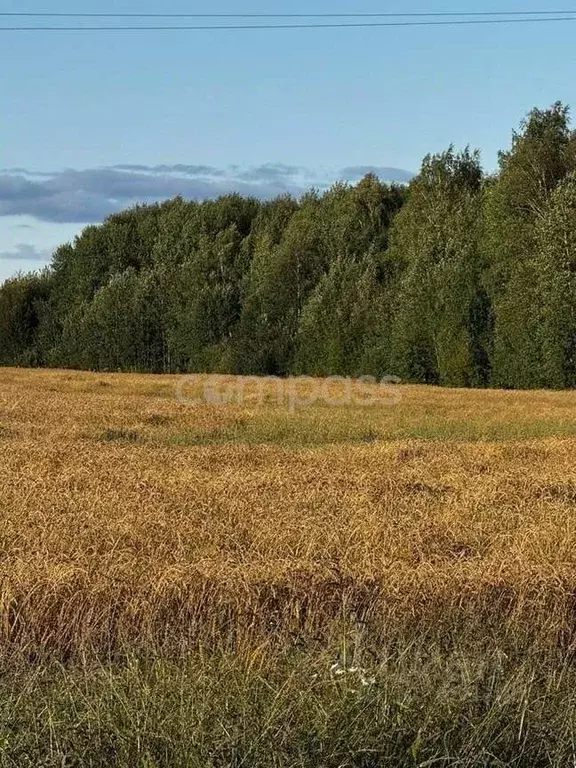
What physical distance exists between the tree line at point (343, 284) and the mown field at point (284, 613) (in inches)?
1416

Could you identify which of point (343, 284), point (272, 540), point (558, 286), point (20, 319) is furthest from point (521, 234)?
point (20, 319)

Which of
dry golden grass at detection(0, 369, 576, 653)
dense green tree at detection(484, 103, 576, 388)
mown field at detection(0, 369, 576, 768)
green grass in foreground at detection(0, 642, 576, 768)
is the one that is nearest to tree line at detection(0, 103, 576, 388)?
dense green tree at detection(484, 103, 576, 388)

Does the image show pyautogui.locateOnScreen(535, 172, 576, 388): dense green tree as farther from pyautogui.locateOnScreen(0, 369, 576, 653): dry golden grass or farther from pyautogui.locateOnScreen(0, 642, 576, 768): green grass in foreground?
pyautogui.locateOnScreen(0, 642, 576, 768): green grass in foreground

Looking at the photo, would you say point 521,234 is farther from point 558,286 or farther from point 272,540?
point 272,540

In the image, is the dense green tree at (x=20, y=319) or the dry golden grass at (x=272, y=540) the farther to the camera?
the dense green tree at (x=20, y=319)

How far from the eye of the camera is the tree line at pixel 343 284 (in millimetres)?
50812

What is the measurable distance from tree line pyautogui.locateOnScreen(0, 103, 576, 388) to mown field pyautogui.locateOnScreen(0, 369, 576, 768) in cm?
3597

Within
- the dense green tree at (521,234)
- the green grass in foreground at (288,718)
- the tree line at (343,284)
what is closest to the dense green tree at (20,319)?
the tree line at (343,284)

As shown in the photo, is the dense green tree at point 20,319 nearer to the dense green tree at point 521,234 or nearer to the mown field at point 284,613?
the dense green tree at point 521,234

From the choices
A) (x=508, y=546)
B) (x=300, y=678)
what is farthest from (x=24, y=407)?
(x=300, y=678)

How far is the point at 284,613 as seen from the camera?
757 cm

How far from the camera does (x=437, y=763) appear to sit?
502 centimetres

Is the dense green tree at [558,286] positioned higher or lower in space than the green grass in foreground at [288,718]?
higher

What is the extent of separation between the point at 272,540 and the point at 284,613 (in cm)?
183
